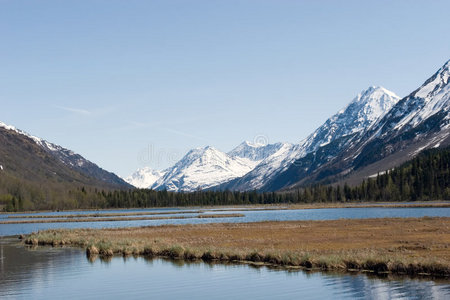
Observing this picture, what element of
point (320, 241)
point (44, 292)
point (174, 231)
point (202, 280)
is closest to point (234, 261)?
point (202, 280)

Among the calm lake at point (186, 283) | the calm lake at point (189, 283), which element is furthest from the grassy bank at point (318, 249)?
the calm lake at point (186, 283)

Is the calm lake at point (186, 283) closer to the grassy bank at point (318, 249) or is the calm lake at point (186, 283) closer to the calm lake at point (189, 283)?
the calm lake at point (189, 283)

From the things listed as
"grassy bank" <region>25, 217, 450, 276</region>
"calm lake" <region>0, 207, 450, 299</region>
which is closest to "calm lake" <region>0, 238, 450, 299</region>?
"calm lake" <region>0, 207, 450, 299</region>

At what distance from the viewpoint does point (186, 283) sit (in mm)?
44125

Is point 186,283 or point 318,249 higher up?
point 318,249

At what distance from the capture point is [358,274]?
4394 cm

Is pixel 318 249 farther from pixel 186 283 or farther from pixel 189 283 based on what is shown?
pixel 186 283

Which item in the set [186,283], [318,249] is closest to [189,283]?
[186,283]

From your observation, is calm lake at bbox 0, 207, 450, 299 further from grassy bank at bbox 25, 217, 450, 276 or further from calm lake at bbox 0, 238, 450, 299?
grassy bank at bbox 25, 217, 450, 276

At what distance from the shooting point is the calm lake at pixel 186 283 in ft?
123

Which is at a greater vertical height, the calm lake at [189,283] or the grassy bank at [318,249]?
the grassy bank at [318,249]

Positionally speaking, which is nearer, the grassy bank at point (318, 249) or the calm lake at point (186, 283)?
the calm lake at point (186, 283)

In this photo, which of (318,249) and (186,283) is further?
(318,249)

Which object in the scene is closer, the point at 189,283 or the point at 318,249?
the point at 189,283
